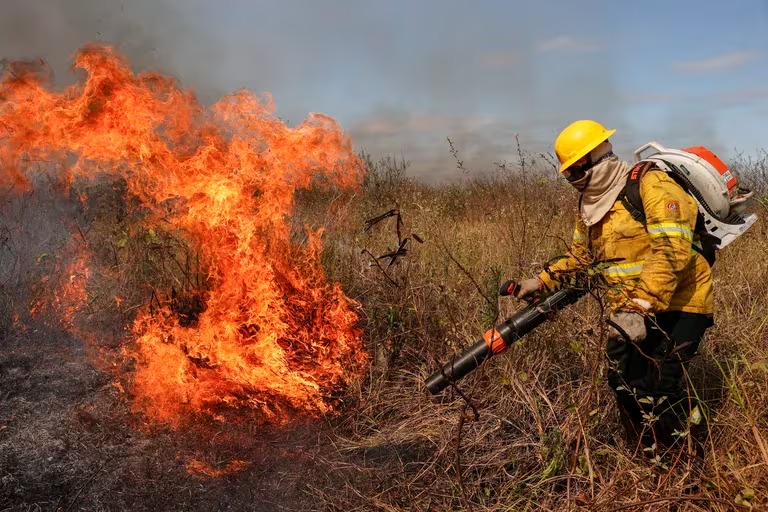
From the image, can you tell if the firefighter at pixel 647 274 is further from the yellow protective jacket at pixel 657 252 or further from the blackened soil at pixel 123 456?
the blackened soil at pixel 123 456

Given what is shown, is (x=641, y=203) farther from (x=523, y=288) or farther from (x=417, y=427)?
(x=417, y=427)

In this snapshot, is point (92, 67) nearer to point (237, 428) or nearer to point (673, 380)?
point (237, 428)

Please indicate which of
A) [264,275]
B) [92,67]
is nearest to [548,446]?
[264,275]

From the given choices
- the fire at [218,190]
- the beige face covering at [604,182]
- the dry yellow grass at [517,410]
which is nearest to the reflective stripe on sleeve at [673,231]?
the beige face covering at [604,182]

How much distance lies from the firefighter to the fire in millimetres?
1976

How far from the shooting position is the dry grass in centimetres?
263

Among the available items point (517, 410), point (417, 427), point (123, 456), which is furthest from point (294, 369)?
point (517, 410)

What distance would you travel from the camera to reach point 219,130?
165 inches

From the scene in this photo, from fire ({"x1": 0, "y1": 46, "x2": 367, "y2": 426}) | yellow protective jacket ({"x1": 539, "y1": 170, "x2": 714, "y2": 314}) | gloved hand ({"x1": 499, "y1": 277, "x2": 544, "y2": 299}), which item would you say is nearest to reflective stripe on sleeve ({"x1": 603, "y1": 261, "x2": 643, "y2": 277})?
yellow protective jacket ({"x1": 539, "y1": 170, "x2": 714, "y2": 314})

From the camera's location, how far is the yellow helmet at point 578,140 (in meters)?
2.90

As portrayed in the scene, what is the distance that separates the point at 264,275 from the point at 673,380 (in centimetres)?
294

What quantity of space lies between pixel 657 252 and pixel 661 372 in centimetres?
73

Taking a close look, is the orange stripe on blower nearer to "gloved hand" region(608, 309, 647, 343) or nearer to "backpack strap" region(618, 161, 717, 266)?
"gloved hand" region(608, 309, 647, 343)

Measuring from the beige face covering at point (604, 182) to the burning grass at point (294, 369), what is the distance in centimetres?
52
